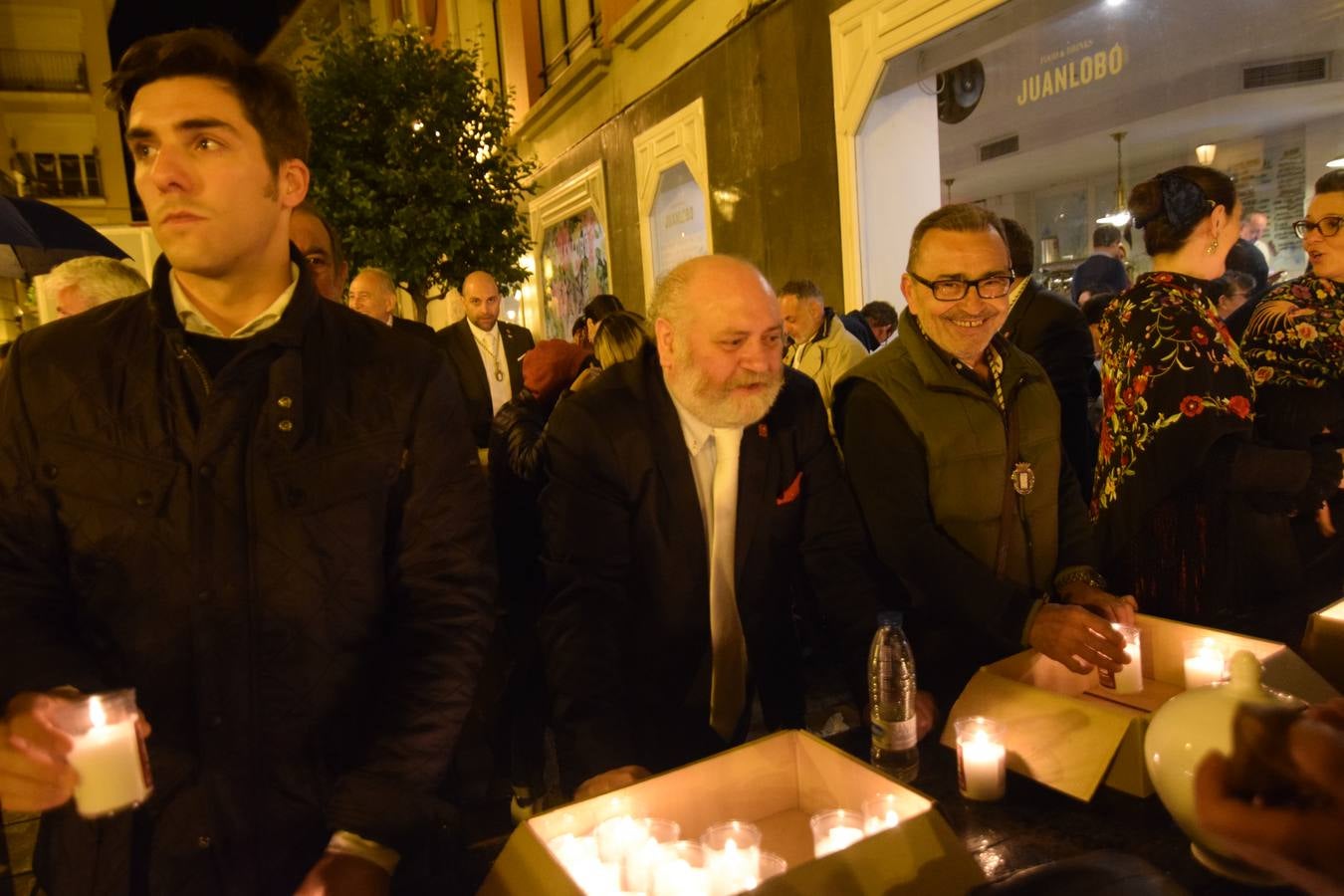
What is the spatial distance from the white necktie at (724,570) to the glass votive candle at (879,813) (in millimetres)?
862

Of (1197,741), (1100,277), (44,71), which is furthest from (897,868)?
(44,71)

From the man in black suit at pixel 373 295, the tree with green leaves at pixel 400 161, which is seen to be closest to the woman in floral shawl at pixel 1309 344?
the man in black suit at pixel 373 295

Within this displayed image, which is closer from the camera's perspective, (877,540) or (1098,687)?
(1098,687)

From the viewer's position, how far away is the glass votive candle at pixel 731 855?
133 cm

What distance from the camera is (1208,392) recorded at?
8.42 ft

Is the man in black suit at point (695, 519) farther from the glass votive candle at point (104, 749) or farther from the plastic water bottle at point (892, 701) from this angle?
the glass votive candle at point (104, 749)

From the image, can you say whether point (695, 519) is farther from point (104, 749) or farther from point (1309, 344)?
point (1309, 344)

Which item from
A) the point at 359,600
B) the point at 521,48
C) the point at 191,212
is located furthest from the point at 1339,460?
the point at 521,48

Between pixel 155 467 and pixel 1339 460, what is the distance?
10.7 ft

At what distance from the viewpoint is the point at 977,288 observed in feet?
7.52

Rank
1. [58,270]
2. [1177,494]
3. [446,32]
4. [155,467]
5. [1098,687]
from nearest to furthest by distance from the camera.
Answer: [155,467] < [1098,687] < [1177,494] < [58,270] < [446,32]

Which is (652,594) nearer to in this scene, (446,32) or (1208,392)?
(1208,392)

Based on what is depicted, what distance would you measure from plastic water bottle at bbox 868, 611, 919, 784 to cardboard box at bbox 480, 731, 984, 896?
150 millimetres

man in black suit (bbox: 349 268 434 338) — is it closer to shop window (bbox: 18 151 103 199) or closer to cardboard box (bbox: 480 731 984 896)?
cardboard box (bbox: 480 731 984 896)
